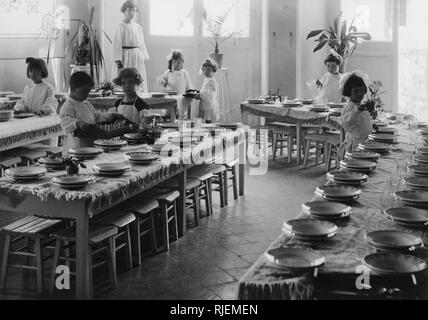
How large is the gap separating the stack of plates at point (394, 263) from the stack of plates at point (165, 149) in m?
2.85

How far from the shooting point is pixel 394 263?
267cm

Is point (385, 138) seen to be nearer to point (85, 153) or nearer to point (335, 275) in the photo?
point (85, 153)

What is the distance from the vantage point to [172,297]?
4387 mm

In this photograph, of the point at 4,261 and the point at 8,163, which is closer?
the point at 4,261

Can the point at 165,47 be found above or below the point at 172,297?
above

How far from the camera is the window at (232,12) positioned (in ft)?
39.0

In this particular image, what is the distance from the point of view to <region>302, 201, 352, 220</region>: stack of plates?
3.30 meters

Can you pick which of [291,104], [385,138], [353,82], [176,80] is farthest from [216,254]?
[176,80]

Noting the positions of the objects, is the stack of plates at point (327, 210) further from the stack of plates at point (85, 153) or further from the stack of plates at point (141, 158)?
the stack of plates at point (85, 153)

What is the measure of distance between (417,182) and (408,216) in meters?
0.73

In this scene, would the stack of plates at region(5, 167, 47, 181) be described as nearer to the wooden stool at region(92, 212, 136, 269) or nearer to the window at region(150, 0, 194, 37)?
the wooden stool at region(92, 212, 136, 269)

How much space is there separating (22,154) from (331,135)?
3.93m
